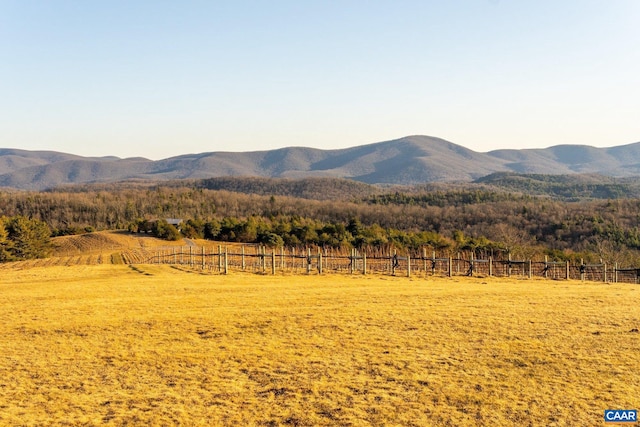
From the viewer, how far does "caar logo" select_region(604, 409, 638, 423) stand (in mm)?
→ 10000

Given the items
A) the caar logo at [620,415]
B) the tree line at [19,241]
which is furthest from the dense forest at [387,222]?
the caar logo at [620,415]

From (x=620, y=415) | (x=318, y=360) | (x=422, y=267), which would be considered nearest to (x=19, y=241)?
(x=422, y=267)

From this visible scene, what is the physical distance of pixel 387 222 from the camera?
488 ft

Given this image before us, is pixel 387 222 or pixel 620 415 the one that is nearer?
pixel 620 415

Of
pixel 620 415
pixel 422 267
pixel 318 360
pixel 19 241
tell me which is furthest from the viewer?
pixel 19 241

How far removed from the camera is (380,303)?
2388cm

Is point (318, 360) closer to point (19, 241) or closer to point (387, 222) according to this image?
point (19, 241)

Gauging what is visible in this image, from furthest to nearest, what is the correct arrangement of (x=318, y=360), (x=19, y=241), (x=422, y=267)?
(x=19, y=241) → (x=422, y=267) → (x=318, y=360)

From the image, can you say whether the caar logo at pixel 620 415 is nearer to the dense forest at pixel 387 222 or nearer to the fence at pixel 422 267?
the fence at pixel 422 267

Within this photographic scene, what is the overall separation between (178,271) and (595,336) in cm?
3347

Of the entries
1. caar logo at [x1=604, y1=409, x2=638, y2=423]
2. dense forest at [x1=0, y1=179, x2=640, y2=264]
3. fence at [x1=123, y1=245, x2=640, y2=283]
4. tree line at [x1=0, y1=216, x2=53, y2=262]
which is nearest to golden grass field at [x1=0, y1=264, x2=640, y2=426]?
caar logo at [x1=604, y1=409, x2=638, y2=423]

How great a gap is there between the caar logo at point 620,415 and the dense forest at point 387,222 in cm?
5577

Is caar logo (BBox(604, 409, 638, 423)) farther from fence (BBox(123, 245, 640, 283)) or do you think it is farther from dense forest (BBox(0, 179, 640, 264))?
dense forest (BBox(0, 179, 640, 264))

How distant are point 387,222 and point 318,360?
13605 cm
